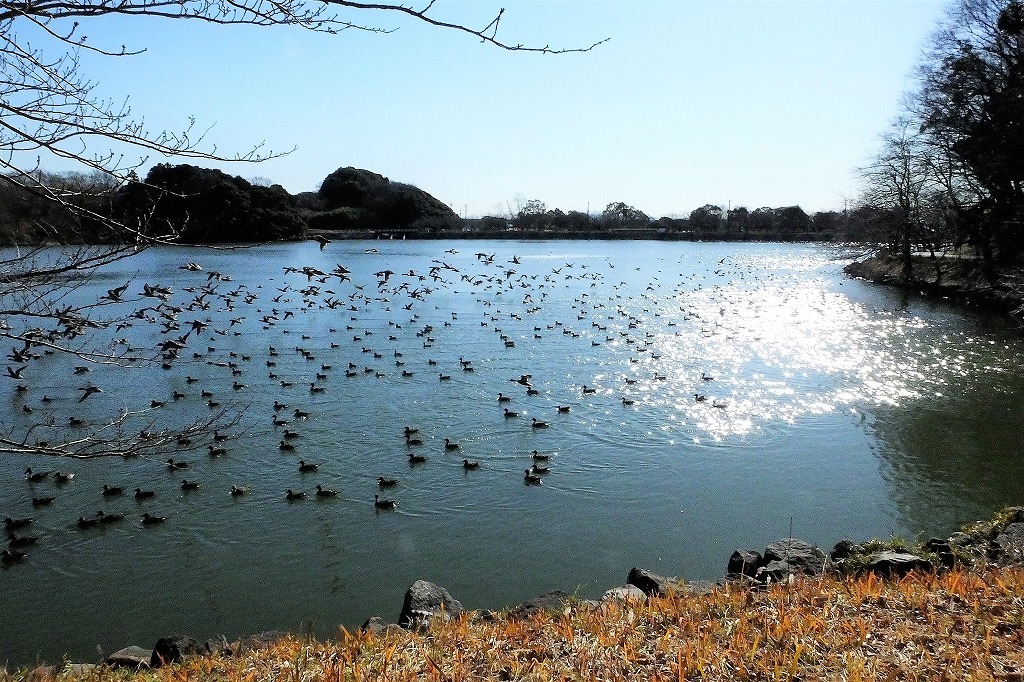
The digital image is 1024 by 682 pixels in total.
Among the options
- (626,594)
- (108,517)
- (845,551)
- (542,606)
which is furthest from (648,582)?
(108,517)

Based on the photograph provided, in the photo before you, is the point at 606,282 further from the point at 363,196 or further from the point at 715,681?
the point at 363,196

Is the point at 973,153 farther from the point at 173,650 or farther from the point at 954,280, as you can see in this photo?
the point at 173,650

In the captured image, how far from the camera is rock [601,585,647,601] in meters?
5.80

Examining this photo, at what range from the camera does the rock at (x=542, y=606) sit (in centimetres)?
576

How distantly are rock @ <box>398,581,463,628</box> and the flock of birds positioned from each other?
234cm

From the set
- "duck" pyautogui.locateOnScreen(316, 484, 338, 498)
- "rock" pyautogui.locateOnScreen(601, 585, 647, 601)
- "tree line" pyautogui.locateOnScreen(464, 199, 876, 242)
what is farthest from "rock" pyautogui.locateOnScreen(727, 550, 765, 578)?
"tree line" pyautogui.locateOnScreen(464, 199, 876, 242)

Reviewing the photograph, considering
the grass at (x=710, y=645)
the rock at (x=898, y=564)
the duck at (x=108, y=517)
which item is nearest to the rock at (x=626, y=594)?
the grass at (x=710, y=645)

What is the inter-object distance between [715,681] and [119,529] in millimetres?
7725

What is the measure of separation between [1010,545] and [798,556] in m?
2.31

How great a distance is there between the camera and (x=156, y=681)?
4.59 meters

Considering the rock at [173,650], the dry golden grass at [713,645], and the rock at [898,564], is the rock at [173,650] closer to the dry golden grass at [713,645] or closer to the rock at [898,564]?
the dry golden grass at [713,645]

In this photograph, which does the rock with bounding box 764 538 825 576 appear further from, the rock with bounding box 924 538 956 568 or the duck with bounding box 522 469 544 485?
the duck with bounding box 522 469 544 485

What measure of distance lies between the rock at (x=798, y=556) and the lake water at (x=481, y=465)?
883mm

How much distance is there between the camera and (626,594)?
5.98m
